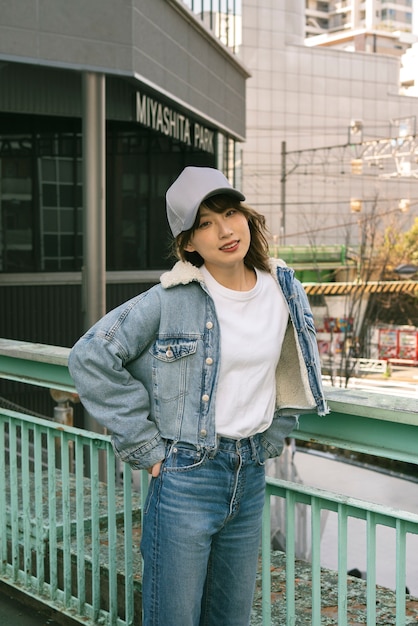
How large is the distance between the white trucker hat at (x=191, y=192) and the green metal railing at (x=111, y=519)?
78 cm

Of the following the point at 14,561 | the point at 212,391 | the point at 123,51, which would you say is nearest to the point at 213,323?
the point at 212,391

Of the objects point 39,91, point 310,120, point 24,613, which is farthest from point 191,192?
point 310,120

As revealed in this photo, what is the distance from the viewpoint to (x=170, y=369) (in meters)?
2.43

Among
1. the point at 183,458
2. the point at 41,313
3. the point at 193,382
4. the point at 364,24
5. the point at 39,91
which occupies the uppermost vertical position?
the point at 364,24

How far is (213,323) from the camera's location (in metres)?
2.39

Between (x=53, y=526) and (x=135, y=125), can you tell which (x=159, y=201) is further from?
(x=53, y=526)

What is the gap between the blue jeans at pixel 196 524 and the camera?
237cm

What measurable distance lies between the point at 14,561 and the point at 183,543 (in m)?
1.78

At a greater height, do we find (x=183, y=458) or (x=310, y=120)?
(x=310, y=120)

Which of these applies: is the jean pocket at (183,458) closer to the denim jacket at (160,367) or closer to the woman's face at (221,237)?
the denim jacket at (160,367)

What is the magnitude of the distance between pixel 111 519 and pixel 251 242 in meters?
1.38

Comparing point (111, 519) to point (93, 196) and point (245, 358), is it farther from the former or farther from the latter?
point (93, 196)

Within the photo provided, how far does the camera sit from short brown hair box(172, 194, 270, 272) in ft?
7.98

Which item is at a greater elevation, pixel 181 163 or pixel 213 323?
pixel 181 163
